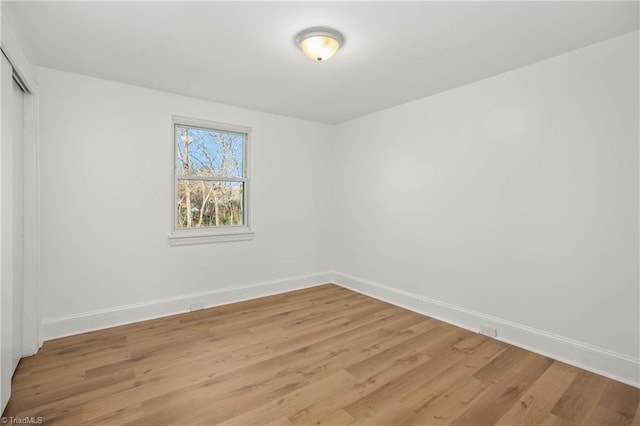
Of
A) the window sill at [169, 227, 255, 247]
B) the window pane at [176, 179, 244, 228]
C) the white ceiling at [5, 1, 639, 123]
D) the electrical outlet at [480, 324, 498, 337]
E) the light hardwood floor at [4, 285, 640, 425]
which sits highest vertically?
the white ceiling at [5, 1, 639, 123]

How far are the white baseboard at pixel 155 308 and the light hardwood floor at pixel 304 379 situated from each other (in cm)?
12

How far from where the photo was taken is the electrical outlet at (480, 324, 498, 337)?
3.08 m

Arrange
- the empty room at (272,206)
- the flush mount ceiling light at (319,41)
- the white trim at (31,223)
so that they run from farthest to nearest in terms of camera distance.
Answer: the white trim at (31,223) → the flush mount ceiling light at (319,41) → the empty room at (272,206)

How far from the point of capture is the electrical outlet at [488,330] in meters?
3.08

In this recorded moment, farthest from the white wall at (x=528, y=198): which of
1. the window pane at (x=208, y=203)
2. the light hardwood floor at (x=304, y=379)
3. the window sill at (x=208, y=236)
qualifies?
the window pane at (x=208, y=203)

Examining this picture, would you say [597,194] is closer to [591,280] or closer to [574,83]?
[591,280]

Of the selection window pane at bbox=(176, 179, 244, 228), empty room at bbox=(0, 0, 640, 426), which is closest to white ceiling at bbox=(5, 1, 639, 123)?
empty room at bbox=(0, 0, 640, 426)

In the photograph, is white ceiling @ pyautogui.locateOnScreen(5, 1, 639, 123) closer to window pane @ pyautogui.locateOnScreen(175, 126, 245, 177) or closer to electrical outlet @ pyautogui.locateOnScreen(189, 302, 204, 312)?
window pane @ pyautogui.locateOnScreen(175, 126, 245, 177)

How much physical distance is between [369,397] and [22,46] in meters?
3.62

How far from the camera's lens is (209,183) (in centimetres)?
406

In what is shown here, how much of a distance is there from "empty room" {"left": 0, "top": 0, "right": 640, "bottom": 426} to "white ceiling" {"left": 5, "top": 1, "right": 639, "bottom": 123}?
23 mm

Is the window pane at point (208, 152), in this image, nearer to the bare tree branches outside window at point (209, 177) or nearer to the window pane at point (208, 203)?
the bare tree branches outside window at point (209, 177)

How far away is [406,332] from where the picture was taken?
3.20m

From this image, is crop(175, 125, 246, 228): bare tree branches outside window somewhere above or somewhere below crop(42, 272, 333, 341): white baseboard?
above
